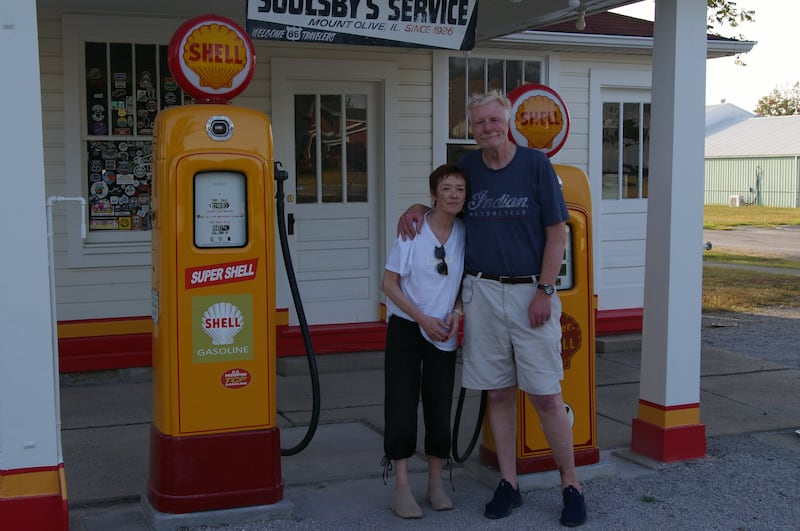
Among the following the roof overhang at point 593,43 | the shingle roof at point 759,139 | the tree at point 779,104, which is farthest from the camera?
the tree at point 779,104

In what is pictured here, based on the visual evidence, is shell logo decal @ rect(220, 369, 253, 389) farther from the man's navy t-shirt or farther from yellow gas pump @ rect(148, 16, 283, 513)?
the man's navy t-shirt

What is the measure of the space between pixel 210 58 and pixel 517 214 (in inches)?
63.0

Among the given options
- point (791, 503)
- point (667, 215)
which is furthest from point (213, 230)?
point (791, 503)

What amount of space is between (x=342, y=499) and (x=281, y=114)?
3910mm

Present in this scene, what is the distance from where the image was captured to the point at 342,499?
4641mm

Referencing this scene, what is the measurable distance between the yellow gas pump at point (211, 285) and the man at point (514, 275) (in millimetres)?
780

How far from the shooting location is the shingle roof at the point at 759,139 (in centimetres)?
4388

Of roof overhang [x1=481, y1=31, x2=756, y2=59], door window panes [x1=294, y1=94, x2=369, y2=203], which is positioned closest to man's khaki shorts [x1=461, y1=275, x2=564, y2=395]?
door window panes [x1=294, y1=94, x2=369, y2=203]

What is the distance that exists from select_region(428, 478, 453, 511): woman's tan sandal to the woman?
0.11m

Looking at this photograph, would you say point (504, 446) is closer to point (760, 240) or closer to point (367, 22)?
point (367, 22)

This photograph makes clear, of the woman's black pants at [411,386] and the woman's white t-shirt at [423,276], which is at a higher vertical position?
the woman's white t-shirt at [423,276]

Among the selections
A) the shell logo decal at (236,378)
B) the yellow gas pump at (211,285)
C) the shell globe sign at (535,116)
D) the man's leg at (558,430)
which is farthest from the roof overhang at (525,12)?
the shell logo decal at (236,378)

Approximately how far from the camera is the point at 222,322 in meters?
4.13

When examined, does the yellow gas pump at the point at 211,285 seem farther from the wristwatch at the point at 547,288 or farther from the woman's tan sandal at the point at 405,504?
the wristwatch at the point at 547,288
